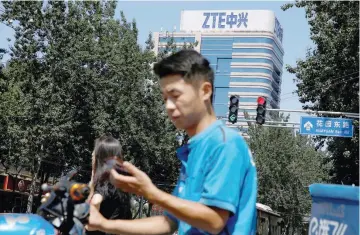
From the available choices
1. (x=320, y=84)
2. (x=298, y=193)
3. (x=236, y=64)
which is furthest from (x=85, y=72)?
(x=236, y=64)

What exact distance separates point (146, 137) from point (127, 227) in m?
34.0

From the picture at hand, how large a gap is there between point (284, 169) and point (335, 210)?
143 feet

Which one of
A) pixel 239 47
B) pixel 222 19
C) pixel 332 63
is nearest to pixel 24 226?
pixel 332 63

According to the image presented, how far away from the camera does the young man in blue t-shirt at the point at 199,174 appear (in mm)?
2238

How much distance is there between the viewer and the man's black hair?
7.88 feet

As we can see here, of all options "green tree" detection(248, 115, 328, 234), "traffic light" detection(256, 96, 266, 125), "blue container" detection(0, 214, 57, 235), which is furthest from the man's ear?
"green tree" detection(248, 115, 328, 234)

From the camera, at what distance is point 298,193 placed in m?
51.0

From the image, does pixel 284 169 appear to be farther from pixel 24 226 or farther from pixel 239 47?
pixel 239 47

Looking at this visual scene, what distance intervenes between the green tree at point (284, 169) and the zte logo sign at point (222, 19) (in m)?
84.5

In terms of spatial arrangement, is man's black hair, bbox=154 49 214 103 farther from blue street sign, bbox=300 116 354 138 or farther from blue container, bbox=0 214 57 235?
blue street sign, bbox=300 116 354 138

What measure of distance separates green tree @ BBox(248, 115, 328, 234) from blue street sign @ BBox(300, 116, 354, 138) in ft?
78.6

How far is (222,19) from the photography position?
137 m

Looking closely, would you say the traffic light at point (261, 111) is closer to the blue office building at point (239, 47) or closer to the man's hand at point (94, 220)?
the man's hand at point (94, 220)

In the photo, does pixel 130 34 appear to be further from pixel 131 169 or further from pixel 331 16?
pixel 131 169
